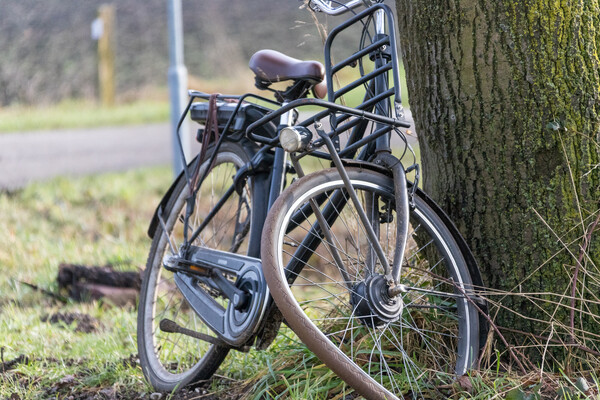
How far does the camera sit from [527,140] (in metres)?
2.73

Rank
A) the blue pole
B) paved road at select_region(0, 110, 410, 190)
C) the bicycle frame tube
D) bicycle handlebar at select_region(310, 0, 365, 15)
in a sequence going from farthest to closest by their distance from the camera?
paved road at select_region(0, 110, 410, 190)
the blue pole
bicycle handlebar at select_region(310, 0, 365, 15)
the bicycle frame tube

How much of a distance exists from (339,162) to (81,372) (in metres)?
1.58

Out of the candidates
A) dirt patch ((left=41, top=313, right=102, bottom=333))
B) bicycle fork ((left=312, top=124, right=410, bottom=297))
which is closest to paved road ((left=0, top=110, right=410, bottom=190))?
dirt patch ((left=41, top=313, right=102, bottom=333))

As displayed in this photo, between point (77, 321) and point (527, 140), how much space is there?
243 centimetres

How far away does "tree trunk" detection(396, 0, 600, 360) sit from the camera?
2709 mm

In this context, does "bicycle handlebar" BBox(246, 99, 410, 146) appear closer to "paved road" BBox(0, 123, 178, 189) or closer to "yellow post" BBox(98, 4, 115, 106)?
"paved road" BBox(0, 123, 178, 189)

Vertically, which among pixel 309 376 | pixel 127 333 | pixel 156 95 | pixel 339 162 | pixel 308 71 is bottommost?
pixel 156 95

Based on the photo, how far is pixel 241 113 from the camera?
9.87 ft

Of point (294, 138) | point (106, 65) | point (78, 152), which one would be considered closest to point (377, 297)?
point (294, 138)

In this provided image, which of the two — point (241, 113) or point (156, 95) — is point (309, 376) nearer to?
point (241, 113)

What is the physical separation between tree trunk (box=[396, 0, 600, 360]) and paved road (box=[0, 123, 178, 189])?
4.84 metres

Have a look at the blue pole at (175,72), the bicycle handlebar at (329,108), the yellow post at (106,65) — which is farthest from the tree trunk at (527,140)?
the yellow post at (106,65)

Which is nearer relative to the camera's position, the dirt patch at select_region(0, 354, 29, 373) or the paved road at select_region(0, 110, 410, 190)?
the dirt patch at select_region(0, 354, 29, 373)

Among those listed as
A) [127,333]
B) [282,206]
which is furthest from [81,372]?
[282,206]
